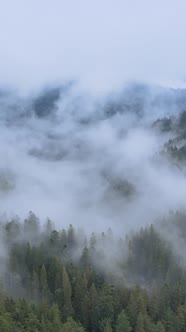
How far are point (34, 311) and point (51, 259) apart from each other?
3429 centimetres

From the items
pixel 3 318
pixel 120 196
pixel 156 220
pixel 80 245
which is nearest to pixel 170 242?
pixel 156 220

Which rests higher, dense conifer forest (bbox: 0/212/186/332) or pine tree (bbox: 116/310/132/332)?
dense conifer forest (bbox: 0/212/186/332)

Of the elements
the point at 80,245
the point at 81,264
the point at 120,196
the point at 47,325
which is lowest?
the point at 47,325

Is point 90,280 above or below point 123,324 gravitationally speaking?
above

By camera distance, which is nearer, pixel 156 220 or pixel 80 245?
pixel 80 245

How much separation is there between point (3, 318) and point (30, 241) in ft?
193

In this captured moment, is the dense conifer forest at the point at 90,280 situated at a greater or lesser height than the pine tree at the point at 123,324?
greater

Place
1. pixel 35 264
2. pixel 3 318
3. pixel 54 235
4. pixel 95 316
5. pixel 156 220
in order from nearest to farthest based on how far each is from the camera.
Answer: pixel 3 318 < pixel 95 316 < pixel 35 264 < pixel 54 235 < pixel 156 220

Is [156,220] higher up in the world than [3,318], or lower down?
higher up

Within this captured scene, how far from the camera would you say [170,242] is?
13338cm

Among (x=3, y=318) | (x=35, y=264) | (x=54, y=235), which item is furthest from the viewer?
(x=54, y=235)

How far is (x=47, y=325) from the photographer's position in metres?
80.6

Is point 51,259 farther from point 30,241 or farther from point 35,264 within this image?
point 30,241

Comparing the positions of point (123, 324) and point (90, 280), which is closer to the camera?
point (123, 324)
